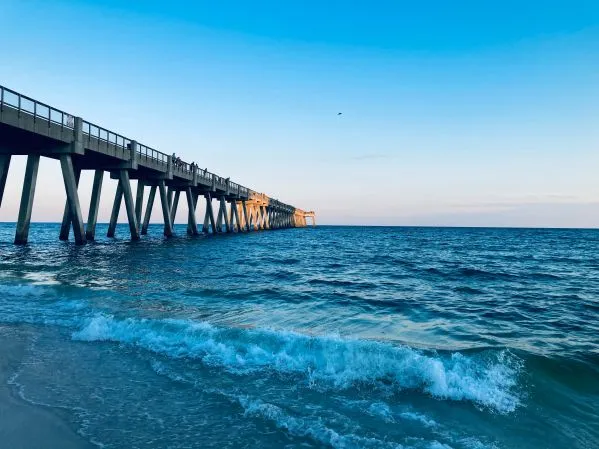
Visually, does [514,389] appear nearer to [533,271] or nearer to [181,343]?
[181,343]

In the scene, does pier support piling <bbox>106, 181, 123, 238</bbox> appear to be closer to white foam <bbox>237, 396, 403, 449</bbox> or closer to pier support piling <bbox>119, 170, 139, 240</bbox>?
pier support piling <bbox>119, 170, 139, 240</bbox>

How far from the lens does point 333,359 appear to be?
6.14 meters

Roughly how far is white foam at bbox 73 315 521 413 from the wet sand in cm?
217

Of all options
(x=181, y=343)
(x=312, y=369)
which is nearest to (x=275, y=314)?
(x=181, y=343)

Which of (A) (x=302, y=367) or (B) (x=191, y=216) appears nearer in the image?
(A) (x=302, y=367)

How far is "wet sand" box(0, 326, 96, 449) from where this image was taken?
12.3 feet

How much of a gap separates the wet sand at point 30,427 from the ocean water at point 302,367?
103 millimetres

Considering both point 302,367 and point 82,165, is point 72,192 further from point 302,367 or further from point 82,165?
point 302,367

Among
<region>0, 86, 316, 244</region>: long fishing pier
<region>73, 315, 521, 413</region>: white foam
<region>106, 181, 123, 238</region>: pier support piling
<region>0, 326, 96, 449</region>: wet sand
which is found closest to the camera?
<region>0, 326, 96, 449</region>: wet sand

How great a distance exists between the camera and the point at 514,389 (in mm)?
5379

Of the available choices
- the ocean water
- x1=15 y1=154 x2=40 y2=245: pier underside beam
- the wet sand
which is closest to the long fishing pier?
x1=15 y1=154 x2=40 y2=245: pier underside beam

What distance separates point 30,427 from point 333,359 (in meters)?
3.94

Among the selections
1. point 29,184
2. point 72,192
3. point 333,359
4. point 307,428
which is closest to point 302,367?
point 333,359

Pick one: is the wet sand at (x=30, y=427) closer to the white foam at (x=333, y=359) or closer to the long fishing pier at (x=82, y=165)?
the white foam at (x=333, y=359)
